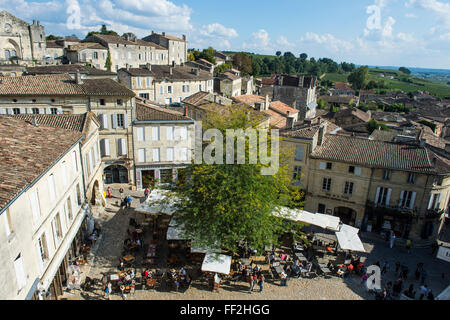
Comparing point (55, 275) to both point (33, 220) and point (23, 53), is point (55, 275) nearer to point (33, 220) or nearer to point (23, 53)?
point (33, 220)

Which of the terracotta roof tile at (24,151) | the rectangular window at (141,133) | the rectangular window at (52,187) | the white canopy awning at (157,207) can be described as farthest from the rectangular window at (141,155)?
the rectangular window at (52,187)

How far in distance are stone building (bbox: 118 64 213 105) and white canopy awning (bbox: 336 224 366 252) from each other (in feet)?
122

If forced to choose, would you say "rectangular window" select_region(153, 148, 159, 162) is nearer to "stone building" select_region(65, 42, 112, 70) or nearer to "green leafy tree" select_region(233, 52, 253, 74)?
"stone building" select_region(65, 42, 112, 70)

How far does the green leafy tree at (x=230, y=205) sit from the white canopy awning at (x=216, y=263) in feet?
2.09

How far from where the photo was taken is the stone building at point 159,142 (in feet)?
106

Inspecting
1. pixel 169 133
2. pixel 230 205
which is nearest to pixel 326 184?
pixel 230 205

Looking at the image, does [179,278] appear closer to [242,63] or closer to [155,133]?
[155,133]

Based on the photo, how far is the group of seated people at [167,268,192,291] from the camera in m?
18.3

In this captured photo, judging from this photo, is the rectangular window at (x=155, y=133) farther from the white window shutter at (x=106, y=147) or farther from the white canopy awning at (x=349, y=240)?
the white canopy awning at (x=349, y=240)
